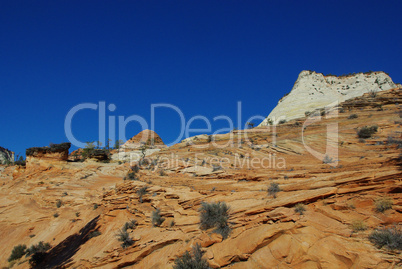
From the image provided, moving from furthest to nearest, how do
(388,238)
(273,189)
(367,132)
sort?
(367,132)
(273,189)
(388,238)

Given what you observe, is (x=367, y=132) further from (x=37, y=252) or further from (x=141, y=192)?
(x=37, y=252)

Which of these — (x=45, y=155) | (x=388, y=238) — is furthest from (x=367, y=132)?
(x=45, y=155)

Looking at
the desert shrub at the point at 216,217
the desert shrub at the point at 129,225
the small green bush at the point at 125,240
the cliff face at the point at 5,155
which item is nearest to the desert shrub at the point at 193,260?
the desert shrub at the point at 216,217

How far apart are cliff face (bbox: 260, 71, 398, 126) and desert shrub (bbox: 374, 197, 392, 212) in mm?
40243

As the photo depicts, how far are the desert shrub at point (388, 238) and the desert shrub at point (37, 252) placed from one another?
625 inches

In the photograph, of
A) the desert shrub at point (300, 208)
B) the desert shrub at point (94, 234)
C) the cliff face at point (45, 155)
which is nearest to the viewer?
the desert shrub at point (300, 208)

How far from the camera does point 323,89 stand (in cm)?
5341

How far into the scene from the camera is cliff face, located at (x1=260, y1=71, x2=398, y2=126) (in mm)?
48013

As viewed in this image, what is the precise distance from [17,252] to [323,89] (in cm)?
5856

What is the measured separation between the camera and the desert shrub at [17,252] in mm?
13883

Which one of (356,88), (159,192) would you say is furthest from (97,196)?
(356,88)

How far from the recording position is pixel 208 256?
7.51 m

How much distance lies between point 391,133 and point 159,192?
55.6 ft

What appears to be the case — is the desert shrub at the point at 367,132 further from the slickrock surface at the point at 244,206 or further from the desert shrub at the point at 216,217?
the desert shrub at the point at 216,217
